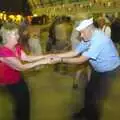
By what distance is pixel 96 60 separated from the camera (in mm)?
4973

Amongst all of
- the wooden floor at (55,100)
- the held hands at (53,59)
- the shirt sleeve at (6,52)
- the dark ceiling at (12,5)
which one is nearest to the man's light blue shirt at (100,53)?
the held hands at (53,59)

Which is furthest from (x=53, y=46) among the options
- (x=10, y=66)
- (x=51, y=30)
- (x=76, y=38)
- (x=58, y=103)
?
(x=10, y=66)

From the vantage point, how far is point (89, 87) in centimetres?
523

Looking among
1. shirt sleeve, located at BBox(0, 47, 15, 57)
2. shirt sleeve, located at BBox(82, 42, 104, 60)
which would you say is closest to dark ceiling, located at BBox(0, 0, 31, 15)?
shirt sleeve, located at BBox(82, 42, 104, 60)

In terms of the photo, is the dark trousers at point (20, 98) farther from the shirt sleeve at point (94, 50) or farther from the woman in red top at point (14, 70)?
the shirt sleeve at point (94, 50)

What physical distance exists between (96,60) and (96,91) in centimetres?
42

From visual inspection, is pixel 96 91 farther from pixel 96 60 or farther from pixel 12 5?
pixel 12 5

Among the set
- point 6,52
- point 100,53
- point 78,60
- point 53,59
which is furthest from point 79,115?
point 6,52

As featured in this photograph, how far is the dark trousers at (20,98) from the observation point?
4754 millimetres

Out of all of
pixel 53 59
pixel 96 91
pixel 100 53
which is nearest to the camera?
pixel 100 53

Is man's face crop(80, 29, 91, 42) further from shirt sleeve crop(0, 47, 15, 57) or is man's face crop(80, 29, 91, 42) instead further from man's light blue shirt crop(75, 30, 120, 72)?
shirt sleeve crop(0, 47, 15, 57)

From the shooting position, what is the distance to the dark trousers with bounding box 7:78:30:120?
4754 mm

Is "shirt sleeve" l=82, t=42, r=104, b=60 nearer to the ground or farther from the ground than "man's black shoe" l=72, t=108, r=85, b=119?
farther from the ground

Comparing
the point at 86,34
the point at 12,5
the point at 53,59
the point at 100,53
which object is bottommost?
the point at 12,5
